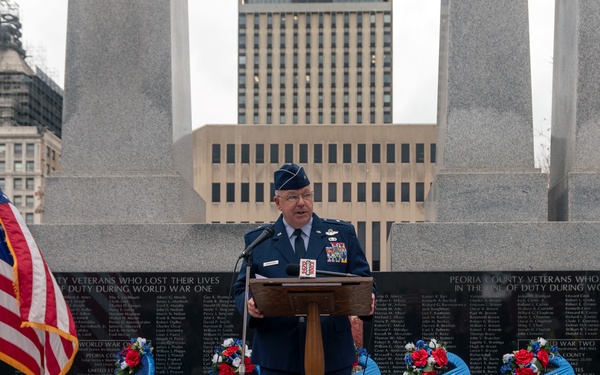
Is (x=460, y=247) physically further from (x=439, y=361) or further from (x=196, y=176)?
(x=196, y=176)

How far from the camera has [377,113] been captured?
146750 millimetres

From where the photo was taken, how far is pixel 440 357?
9516 millimetres

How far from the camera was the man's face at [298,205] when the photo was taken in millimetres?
6090

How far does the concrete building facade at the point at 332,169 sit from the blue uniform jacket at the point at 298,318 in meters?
82.8

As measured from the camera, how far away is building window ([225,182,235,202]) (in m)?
93.6

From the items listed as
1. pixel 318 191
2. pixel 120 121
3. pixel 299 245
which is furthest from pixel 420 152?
pixel 299 245

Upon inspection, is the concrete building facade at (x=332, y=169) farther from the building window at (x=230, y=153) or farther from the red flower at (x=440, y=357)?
the red flower at (x=440, y=357)

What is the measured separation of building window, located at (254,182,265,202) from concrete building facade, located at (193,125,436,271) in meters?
0.11

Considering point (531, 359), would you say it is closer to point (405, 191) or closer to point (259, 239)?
point (259, 239)

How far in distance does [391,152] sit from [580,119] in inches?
3175

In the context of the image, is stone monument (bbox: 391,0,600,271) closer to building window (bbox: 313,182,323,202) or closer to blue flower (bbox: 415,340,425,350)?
blue flower (bbox: 415,340,425,350)

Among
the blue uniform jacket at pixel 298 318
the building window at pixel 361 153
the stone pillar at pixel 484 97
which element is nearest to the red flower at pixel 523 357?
the stone pillar at pixel 484 97

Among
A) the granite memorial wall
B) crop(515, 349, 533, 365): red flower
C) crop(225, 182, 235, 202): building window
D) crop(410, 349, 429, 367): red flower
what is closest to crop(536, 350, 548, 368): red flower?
crop(515, 349, 533, 365): red flower

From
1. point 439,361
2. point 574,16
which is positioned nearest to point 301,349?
point 439,361
